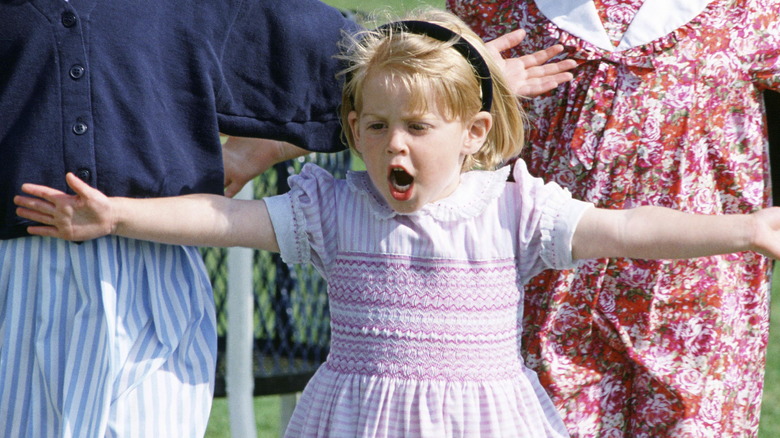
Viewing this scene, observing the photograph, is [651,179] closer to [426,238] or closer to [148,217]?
[426,238]

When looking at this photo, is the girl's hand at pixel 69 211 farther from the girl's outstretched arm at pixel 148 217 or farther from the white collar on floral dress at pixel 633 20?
the white collar on floral dress at pixel 633 20

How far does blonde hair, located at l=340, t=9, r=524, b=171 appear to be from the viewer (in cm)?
228

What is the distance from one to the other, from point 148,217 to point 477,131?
68cm

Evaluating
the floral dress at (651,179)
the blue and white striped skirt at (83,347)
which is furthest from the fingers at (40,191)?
the floral dress at (651,179)

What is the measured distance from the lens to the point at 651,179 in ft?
8.57

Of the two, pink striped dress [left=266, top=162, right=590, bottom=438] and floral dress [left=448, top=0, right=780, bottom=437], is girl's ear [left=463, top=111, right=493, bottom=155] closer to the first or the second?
pink striped dress [left=266, top=162, right=590, bottom=438]

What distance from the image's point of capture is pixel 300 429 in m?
2.41

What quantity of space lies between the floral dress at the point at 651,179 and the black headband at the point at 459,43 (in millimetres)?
323

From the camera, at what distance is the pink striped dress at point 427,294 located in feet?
7.61

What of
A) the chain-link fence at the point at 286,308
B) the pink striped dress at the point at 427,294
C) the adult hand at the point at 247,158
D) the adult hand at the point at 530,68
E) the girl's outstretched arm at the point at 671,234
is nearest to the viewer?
the girl's outstretched arm at the point at 671,234

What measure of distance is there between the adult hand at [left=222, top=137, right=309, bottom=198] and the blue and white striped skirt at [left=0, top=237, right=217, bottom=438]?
0.48 m

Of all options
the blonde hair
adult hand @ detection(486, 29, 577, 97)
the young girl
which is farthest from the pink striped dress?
adult hand @ detection(486, 29, 577, 97)

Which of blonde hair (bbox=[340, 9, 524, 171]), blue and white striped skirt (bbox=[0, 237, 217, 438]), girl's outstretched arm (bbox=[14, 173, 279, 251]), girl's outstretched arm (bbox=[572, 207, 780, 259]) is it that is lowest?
blue and white striped skirt (bbox=[0, 237, 217, 438])

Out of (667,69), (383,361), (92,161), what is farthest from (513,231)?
Answer: (92,161)
